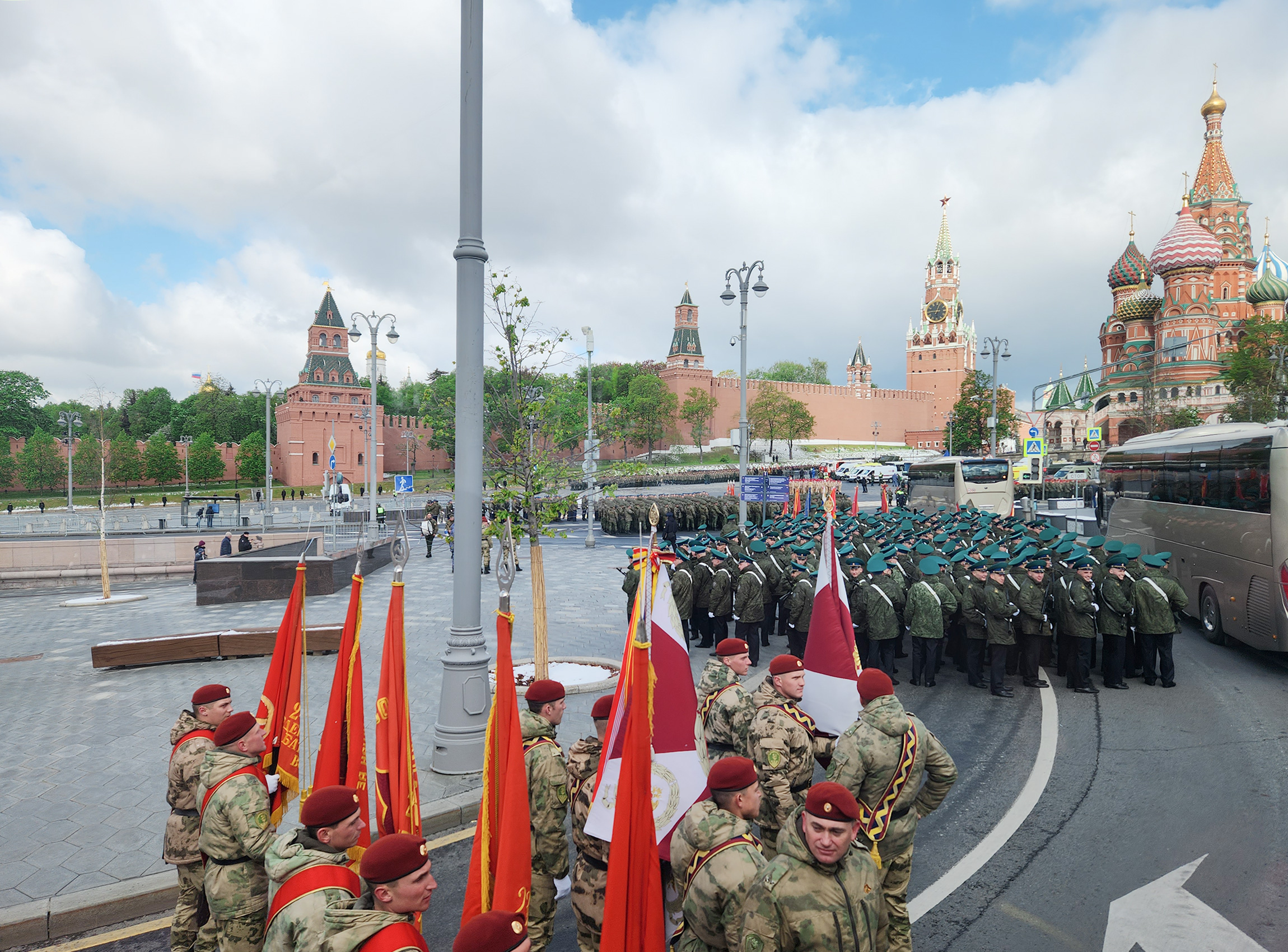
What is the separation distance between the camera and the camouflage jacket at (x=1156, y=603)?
9.62 metres

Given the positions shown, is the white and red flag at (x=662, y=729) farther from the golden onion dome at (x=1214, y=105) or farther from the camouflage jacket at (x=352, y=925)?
the golden onion dome at (x=1214, y=105)

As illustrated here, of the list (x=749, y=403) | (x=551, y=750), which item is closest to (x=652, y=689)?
(x=551, y=750)

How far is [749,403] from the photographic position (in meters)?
102

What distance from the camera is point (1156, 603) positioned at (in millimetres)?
9625

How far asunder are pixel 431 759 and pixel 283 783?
2.30 m

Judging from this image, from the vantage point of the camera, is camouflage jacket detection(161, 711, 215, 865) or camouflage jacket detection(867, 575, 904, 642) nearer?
camouflage jacket detection(161, 711, 215, 865)

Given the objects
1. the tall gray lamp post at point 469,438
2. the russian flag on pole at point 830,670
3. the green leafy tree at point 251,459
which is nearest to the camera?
the russian flag on pole at point 830,670

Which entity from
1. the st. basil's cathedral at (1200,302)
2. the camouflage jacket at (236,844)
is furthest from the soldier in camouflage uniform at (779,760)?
the st. basil's cathedral at (1200,302)

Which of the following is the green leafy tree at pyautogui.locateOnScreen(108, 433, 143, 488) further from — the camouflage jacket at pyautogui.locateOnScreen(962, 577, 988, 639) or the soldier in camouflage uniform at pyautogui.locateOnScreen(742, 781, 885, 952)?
the soldier in camouflage uniform at pyautogui.locateOnScreen(742, 781, 885, 952)

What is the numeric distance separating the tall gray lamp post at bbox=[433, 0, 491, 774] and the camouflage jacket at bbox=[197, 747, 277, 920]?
122 inches

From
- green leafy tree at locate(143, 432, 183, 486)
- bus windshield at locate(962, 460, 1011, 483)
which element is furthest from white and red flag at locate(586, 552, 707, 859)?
green leafy tree at locate(143, 432, 183, 486)

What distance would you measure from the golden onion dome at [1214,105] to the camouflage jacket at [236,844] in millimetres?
89229

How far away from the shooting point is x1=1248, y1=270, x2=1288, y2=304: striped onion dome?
63469 millimetres

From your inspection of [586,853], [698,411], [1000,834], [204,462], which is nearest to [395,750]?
[586,853]
